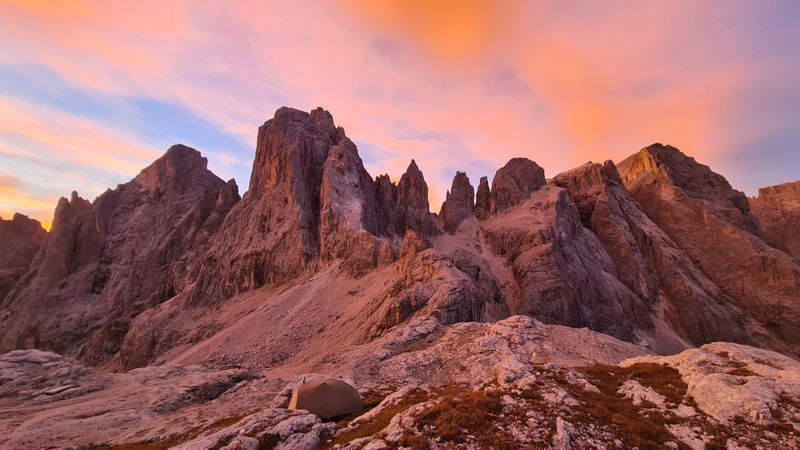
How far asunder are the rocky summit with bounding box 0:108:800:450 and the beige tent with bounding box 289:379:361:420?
1.31m

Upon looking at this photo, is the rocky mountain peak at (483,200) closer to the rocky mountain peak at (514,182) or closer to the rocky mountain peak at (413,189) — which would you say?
the rocky mountain peak at (514,182)

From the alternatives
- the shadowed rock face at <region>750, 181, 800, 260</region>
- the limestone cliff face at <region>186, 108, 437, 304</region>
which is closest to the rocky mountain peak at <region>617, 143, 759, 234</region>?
the shadowed rock face at <region>750, 181, 800, 260</region>

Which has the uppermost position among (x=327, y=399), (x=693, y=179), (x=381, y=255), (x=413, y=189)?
(x=693, y=179)

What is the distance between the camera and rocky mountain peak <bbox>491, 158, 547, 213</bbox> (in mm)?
131750

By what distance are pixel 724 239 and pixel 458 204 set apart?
7867 cm

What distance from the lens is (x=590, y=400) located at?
19.3 m

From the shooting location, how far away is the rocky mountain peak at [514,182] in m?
132

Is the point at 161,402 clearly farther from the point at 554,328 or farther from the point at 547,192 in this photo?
the point at 547,192

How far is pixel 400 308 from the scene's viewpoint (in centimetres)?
5966

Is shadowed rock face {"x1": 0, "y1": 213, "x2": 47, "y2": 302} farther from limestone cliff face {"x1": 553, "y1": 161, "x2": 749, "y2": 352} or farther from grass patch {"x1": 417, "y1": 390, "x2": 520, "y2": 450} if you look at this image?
limestone cliff face {"x1": 553, "y1": 161, "x2": 749, "y2": 352}

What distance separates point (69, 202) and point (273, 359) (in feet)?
412

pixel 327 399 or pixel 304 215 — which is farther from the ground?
pixel 304 215

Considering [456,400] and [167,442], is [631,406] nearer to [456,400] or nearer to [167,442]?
[456,400]

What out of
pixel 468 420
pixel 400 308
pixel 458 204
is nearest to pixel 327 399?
pixel 468 420
